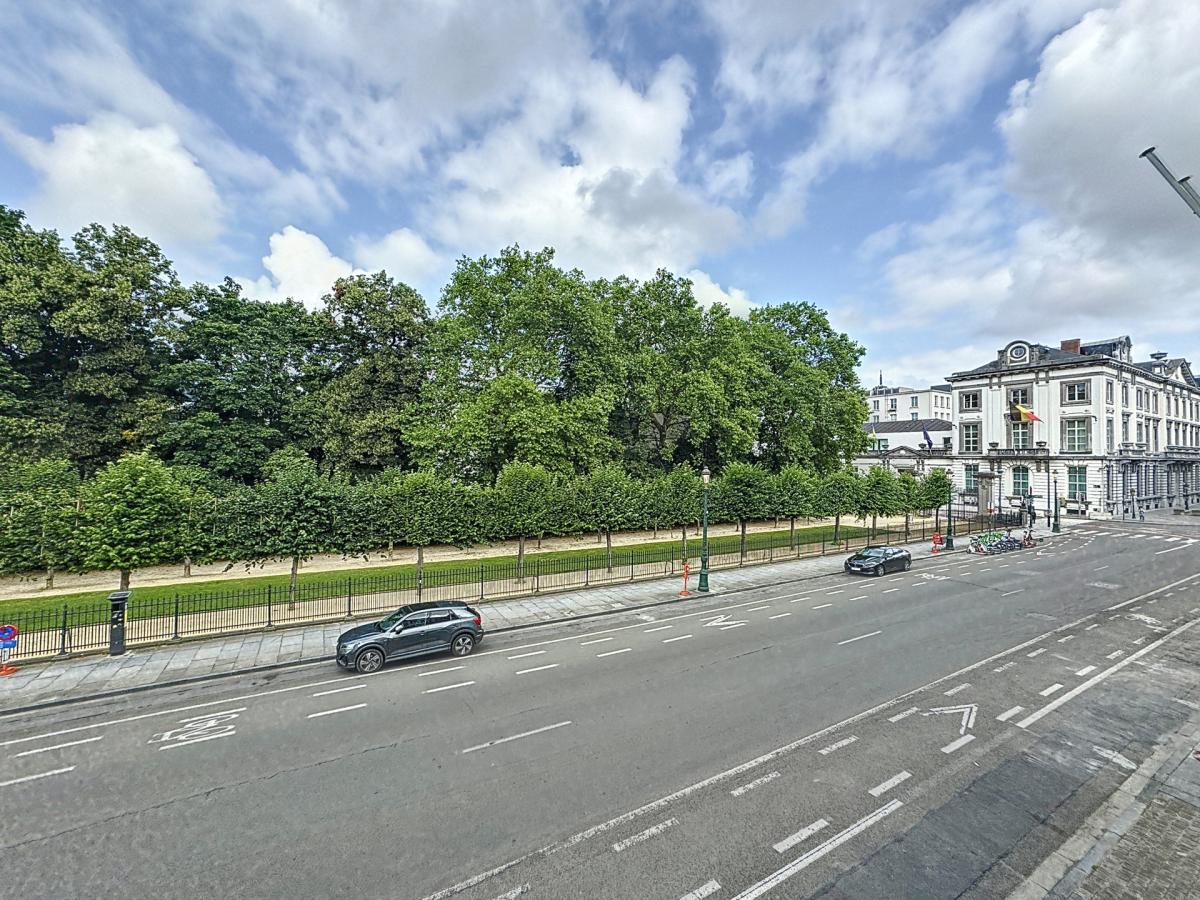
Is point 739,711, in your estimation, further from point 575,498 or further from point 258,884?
point 575,498

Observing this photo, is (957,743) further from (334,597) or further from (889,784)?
(334,597)

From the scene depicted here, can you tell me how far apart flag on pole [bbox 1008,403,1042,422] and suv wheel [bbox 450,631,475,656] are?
65.7 meters

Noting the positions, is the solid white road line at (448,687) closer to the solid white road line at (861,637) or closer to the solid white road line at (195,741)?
the solid white road line at (195,741)

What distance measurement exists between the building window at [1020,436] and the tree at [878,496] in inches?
1349

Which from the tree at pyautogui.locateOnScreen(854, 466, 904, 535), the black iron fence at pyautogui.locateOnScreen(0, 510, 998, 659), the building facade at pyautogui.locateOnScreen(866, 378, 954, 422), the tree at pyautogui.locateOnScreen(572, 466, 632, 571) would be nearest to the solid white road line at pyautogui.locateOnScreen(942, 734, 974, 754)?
the black iron fence at pyautogui.locateOnScreen(0, 510, 998, 659)

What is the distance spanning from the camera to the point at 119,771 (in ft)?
32.4

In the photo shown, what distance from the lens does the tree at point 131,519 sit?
1966 centimetres

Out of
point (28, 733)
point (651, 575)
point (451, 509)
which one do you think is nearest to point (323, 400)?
point (451, 509)

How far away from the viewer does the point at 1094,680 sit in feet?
45.5

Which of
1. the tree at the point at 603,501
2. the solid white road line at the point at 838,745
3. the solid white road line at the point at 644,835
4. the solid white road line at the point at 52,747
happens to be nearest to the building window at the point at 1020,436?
the tree at the point at 603,501

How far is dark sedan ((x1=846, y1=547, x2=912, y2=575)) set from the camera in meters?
28.9

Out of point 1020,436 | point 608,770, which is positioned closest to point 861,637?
point 608,770

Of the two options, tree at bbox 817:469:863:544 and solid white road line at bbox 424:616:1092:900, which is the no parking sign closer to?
solid white road line at bbox 424:616:1092:900

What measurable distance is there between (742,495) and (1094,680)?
71.8 feet
